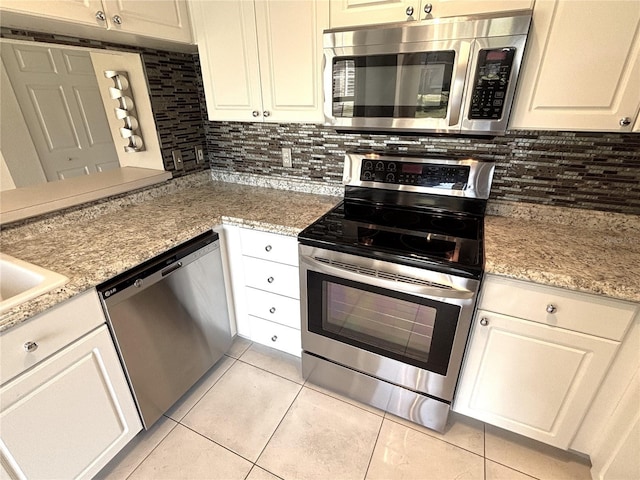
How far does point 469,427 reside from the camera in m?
1.54

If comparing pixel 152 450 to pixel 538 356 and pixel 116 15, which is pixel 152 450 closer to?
pixel 538 356

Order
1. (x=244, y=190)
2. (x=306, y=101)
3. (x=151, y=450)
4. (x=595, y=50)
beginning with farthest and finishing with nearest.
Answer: (x=244, y=190), (x=306, y=101), (x=151, y=450), (x=595, y=50)

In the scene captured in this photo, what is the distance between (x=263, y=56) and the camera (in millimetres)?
1546

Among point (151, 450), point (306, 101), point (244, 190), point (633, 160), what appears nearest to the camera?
point (633, 160)

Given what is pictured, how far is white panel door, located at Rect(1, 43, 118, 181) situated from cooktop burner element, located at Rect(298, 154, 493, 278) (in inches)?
59.7

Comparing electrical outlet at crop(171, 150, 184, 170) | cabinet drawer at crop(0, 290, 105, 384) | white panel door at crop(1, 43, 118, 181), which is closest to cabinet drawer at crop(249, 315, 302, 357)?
cabinet drawer at crop(0, 290, 105, 384)

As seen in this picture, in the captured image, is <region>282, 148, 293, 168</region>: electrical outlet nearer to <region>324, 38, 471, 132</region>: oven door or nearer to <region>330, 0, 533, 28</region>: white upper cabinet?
<region>324, 38, 471, 132</region>: oven door

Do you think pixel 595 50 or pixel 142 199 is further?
pixel 142 199

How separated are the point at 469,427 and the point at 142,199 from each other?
216 centimetres

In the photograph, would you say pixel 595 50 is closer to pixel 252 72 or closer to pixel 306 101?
pixel 306 101

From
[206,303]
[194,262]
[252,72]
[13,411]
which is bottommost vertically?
[206,303]

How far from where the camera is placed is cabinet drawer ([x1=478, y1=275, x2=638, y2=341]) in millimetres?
1055

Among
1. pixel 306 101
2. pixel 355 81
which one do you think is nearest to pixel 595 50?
pixel 355 81

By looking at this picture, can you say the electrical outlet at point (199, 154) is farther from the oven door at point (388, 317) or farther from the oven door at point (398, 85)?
the oven door at point (388, 317)
